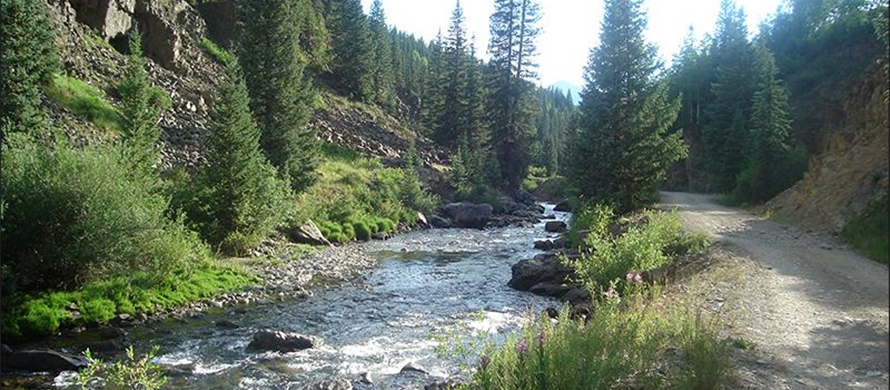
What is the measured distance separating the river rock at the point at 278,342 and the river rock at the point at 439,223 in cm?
2689

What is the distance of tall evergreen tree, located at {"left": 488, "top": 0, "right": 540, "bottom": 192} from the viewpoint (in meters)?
53.2

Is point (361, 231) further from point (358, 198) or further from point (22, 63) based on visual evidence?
point (22, 63)

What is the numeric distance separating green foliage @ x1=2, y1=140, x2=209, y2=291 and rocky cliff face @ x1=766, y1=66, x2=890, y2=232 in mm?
21436

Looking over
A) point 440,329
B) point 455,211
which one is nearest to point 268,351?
point 440,329

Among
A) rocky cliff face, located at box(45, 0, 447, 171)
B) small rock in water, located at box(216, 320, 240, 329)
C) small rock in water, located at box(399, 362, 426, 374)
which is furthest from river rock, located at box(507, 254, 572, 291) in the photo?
rocky cliff face, located at box(45, 0, 447, 171)

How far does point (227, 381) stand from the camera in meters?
10.2

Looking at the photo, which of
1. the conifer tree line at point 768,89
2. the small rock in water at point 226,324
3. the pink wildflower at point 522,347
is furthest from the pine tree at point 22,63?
the conifer tree line at point 768,89

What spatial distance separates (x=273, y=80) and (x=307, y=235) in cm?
991

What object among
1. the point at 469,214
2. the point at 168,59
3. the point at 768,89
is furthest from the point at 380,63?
the point at 768,89

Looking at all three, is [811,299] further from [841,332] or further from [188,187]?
[188,187]

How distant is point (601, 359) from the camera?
5.90 metres

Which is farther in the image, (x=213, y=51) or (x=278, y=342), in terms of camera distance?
(x=213, y=51)

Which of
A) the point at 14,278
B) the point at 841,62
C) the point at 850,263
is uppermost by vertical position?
the point at 841,62

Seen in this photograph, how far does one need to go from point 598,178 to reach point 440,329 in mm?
13463
